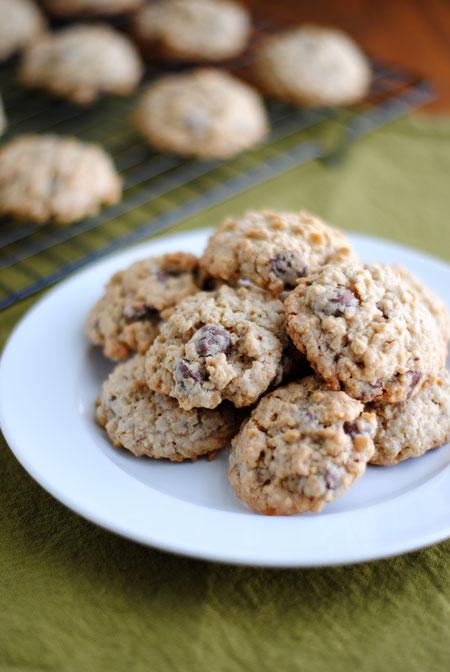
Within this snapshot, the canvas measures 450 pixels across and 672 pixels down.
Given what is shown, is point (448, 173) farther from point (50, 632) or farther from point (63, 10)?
point (50, 632)

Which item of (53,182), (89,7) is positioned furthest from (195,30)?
(53,182)

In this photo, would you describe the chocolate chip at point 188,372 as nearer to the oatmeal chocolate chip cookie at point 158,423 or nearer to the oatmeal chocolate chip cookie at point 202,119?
the oatmeal chocolate chip cookie at point 158,423

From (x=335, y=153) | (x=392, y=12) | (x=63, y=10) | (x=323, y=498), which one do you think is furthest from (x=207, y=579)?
(x=392, y=12)

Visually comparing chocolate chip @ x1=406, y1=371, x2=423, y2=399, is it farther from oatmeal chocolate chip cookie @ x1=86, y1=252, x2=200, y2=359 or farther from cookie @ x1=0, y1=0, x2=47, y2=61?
cookie @ x1=0, y1=0, x2=47, y2=61

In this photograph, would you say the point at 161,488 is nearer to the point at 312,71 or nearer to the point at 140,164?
the point at 140,164

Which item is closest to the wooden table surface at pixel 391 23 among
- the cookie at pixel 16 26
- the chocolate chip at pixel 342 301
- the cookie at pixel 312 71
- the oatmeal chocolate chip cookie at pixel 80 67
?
the cookie at pixel 312 71

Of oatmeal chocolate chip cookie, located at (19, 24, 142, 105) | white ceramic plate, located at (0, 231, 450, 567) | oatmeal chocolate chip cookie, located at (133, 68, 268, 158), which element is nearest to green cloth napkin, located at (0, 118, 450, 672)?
white ceramic plate, located at (0, 231, 450, 567)
